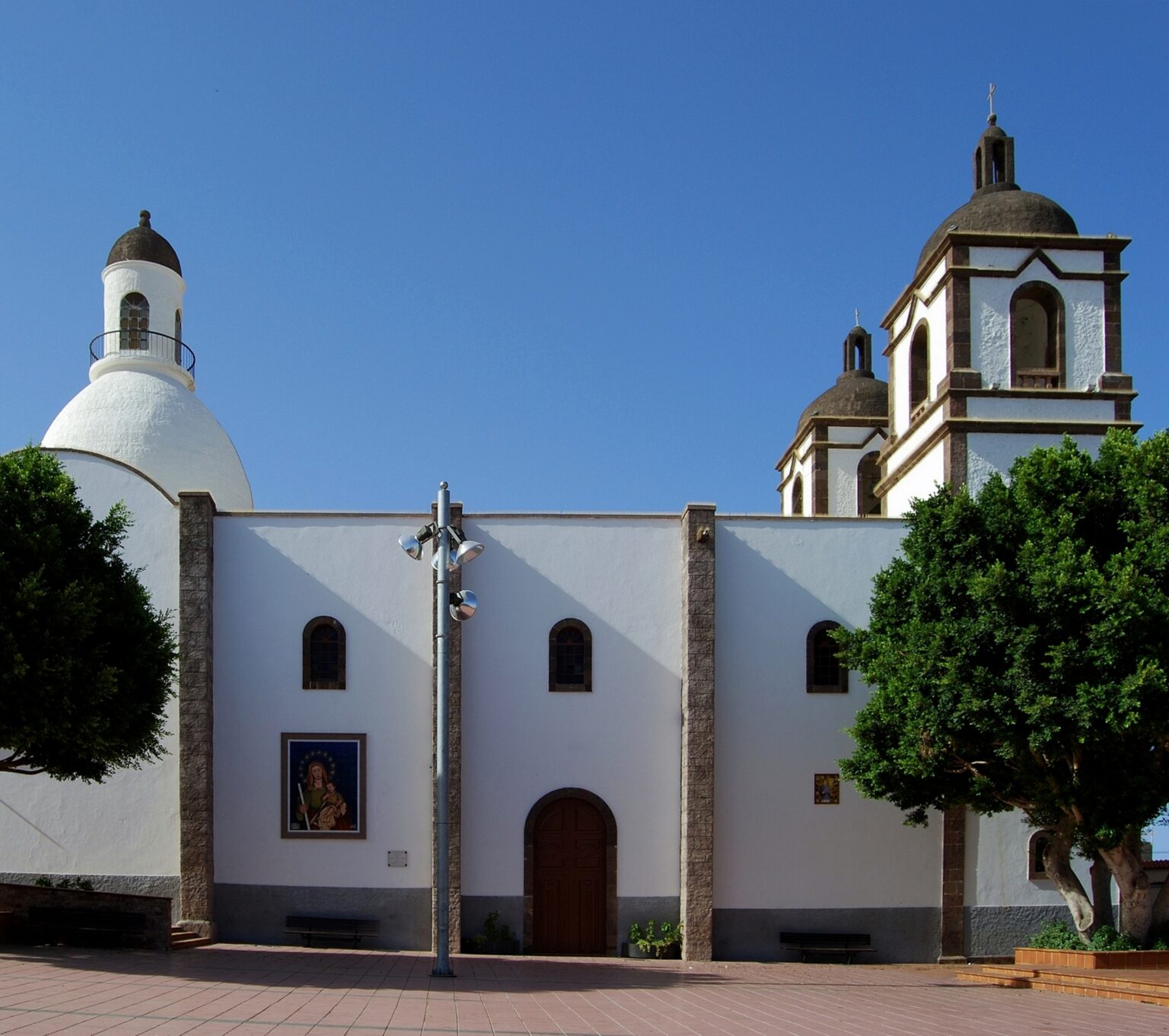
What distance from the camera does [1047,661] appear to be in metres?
17.8

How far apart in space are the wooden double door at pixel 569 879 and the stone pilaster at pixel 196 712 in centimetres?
580

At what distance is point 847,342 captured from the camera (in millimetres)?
34719

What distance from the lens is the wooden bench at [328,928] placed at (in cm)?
2186

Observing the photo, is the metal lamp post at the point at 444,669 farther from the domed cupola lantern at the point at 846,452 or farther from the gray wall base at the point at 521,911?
the domed cupola lantern at the point at 846,452

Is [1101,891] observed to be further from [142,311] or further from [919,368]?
[142,311]

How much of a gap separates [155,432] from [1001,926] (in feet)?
65.2

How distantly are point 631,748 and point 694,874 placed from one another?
2.49 metres

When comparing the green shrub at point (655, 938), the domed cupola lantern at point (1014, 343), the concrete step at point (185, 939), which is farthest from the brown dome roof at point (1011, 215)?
the concrete step at point (185, 939)

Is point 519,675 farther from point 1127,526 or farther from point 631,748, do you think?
point 1127,526

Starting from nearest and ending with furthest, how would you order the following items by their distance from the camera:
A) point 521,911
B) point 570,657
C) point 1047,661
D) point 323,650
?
point 1047,661
point 521,911
point 323,650
point 570,657

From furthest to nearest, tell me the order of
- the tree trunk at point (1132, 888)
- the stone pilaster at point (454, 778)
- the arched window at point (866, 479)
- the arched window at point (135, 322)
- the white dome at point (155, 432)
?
1. the arched window at point (866, 479)
2. the arched window at point (135, 322)
3. the white dome at point (155, 432)
4. the stone pilaster at point (454, 778)
5. the tree trunk at point (1132, 888)

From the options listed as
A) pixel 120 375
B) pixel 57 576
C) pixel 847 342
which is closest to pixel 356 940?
pixel 57 576

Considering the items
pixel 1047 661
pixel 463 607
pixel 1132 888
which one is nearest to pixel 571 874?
pixel 463 607

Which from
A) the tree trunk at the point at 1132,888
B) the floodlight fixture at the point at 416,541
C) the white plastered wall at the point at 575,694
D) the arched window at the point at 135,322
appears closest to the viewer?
the floodlight fixture at the point at 416,541
